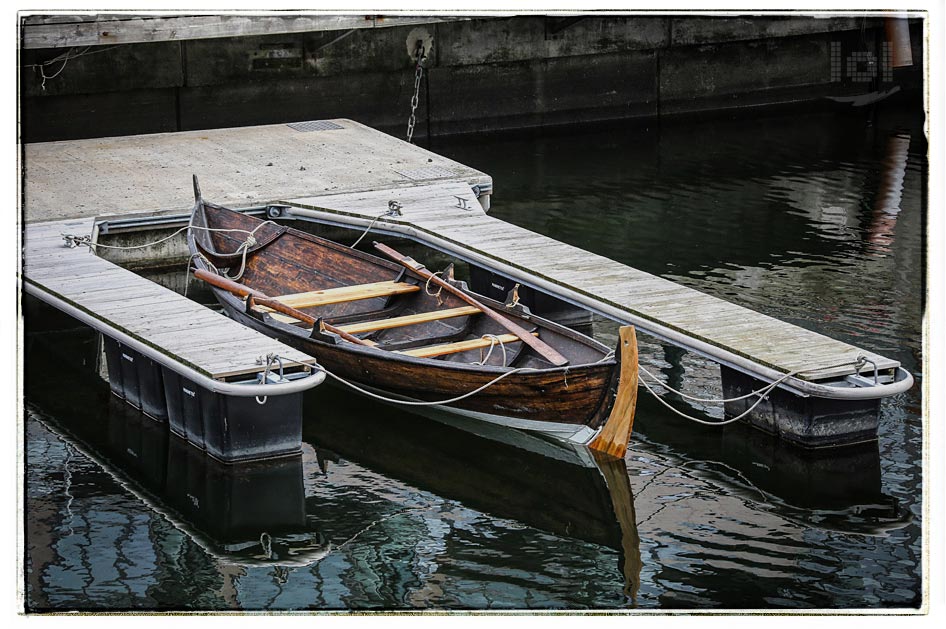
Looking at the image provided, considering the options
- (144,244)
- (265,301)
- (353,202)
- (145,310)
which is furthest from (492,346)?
(144,244)

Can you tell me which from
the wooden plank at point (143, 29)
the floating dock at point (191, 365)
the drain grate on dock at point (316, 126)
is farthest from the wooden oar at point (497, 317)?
the drain grate on dock at point (316, 126)

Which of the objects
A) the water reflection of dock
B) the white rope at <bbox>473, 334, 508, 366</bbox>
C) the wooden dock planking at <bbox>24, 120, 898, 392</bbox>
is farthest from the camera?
the wooden dock planking at <bbox>24, 120, 898, 392</bbox>

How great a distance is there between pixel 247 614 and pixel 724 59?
1951cm

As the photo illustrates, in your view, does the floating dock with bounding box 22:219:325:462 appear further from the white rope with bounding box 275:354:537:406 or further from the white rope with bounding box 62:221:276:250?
the white rope with bounding box 62:221:276:250

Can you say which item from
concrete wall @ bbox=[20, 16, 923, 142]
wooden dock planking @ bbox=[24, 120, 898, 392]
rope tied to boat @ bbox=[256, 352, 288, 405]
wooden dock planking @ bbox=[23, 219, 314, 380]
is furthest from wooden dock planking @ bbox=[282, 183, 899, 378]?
concrete wall @ bbox=[20, 16, 923, 142]

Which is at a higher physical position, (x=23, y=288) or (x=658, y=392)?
(x=23, y=288)

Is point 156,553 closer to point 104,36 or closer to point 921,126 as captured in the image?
point 104,36

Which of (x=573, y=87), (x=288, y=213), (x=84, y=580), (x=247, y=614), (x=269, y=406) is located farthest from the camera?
(x=573, y=87)

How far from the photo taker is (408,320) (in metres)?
13.0

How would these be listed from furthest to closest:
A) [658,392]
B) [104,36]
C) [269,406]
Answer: [104,36] < [658,392] < [269,406]

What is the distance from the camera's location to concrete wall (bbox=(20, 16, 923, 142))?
2197cm

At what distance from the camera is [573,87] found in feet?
82.8

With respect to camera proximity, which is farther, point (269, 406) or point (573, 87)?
point (573, 87)

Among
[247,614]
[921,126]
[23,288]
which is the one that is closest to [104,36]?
[23,288]
